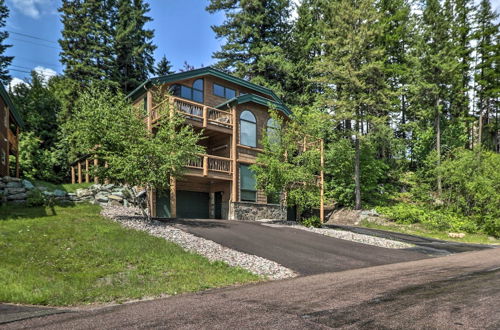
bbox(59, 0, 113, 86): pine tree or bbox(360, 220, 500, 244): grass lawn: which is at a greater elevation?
bbox(59, 0, 113, 86): pine tree

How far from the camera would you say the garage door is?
67.5 ft

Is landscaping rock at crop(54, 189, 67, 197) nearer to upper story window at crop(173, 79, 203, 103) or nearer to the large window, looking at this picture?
upper story window at crop(173, 79, 203, 103)

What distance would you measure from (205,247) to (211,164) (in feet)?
29.7

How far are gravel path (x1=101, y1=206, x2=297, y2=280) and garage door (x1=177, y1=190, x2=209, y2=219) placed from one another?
4.73m

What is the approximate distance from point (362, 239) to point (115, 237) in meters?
11.0

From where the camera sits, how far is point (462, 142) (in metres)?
35.8

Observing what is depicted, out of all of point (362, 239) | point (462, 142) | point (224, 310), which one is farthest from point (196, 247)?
point (462, 142)

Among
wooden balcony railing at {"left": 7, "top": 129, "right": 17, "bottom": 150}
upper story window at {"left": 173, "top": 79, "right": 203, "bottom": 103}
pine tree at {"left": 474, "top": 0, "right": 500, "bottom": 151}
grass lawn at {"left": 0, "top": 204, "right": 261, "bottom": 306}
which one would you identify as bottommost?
grass lawn at {"left": 0, "top": 204, "right": 261, "bottom": 306}

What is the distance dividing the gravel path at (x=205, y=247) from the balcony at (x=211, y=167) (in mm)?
4273

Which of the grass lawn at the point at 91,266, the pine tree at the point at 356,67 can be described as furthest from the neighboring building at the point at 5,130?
the pine tree at the point at 356,67

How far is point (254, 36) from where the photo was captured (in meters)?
37.4

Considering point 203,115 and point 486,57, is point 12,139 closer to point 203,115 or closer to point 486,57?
point 203,115

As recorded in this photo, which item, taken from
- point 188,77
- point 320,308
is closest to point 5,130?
point 188,77

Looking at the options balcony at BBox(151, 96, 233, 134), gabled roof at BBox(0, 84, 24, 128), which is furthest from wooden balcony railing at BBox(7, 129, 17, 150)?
balcony at BBox(151, 96, 233, 134)
